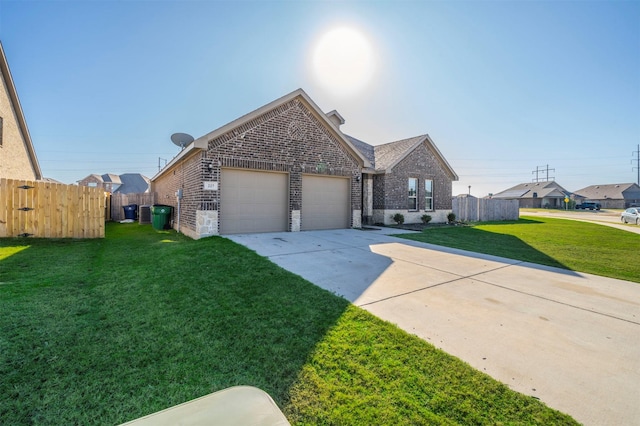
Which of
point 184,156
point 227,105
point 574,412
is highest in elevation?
point 227,105

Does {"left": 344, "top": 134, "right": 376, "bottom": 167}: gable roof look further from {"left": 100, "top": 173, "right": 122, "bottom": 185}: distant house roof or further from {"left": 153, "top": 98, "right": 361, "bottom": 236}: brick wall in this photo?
{"left": 100, "top": 173, "right": 122, "bottom": 185}: distant house roof

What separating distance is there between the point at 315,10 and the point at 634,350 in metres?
11.2

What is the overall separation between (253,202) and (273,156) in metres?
1.94

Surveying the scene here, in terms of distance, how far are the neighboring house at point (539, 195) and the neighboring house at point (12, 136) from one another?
74374 millimetres

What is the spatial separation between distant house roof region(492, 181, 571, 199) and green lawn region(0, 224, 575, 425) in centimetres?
7359

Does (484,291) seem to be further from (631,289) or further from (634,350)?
(631,289)

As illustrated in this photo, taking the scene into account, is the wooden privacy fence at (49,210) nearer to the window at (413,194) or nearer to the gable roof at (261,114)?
the gable roof at (261,114)

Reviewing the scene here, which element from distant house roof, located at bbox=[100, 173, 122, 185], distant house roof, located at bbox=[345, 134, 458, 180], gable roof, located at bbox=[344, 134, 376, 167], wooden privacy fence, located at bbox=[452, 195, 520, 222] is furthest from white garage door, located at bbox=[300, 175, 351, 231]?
distant house roof, located at bbox=[100, 173, 122, 185]

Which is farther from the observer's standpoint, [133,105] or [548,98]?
[133,105]

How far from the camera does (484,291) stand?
14.6 ft

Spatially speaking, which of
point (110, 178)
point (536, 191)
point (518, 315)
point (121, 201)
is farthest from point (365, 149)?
point (536, 191)

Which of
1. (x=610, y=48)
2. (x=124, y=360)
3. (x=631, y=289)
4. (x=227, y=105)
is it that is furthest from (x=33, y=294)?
(x=610, y=48)

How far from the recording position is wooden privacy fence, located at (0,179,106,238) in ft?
27.5

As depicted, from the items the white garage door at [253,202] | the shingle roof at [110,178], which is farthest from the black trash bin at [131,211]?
the shingle roof at [110,178]
